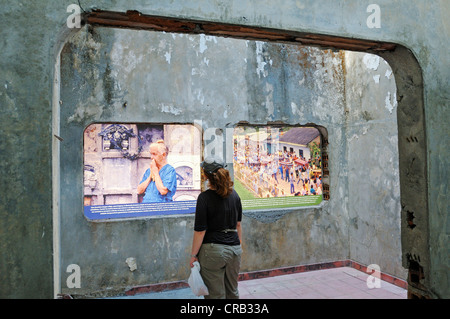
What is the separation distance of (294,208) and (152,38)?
347cm

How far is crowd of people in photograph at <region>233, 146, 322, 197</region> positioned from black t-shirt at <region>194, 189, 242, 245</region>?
234 cm

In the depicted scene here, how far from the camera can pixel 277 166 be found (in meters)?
5.46

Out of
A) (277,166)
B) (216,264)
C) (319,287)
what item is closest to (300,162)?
(277,166)

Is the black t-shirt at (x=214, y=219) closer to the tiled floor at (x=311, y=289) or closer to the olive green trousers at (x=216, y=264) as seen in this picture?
the olive green trousers at (x=216, y=264)

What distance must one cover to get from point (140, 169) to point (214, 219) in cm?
225

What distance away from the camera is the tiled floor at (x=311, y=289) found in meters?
4.36

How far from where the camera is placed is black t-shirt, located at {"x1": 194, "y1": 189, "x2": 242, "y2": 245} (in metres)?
2.74

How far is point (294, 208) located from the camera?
17.7 ft

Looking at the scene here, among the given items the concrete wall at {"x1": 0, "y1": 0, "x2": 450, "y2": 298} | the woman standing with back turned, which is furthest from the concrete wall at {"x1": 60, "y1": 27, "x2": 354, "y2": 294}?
the woman standing with back turned

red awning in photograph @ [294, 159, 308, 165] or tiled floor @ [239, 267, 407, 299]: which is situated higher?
red awning in photograph @ [294, 159, 308, 165]

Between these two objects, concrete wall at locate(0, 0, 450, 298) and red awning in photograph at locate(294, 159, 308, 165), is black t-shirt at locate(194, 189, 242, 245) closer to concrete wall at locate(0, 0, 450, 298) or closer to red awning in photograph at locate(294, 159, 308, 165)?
concrete wall at locate(0, 0, 450, 298)

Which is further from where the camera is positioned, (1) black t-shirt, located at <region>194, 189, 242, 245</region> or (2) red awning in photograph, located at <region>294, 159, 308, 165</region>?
(2) red awning in photograph, located at <region>294, 159, 308, 165</region>

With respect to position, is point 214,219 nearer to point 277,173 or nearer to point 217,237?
point 217,237
